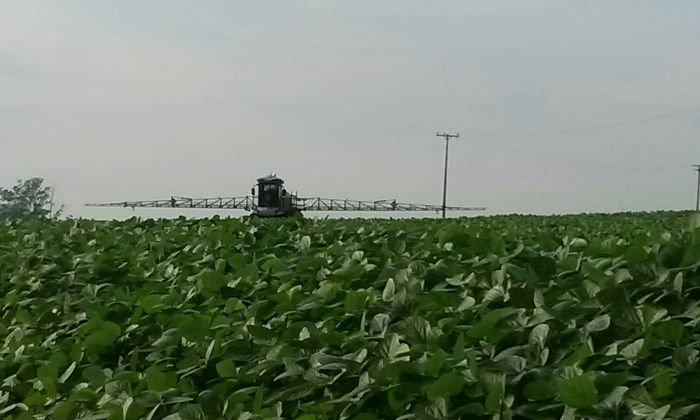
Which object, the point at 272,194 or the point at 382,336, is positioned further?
the point at 272,194

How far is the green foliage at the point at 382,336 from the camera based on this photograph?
1964mm

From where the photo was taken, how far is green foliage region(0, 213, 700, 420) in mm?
1964

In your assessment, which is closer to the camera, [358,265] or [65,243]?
[358,265]

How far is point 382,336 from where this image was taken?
7.92 ft

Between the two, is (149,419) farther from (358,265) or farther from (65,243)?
(65,243)

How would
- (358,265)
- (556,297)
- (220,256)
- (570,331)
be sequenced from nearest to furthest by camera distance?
1. (570,331)
2. (556,297)
3. (358,265)
4. (220,256)

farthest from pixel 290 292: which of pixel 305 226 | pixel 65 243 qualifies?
pixel 65 243

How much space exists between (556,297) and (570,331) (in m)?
0.32

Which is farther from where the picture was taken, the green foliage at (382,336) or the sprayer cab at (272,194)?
the sprayer cab at (272,194)

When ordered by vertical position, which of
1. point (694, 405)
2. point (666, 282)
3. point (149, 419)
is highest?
point (666, 282)

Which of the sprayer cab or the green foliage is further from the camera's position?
the sprayer cab

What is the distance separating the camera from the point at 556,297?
2.49 metres

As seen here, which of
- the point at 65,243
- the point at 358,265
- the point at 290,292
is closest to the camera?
the point at 290,292

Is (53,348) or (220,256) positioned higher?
(220,256)
